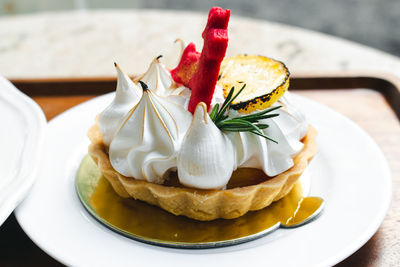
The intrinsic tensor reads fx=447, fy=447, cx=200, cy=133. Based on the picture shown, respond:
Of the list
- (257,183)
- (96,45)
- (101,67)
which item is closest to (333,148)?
(257,183)

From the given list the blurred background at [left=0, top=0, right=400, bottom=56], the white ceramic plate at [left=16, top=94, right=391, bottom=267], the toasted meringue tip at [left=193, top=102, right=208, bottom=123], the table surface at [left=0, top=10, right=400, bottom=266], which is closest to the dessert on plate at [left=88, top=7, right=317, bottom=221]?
the toasted meringue tip at [left=193, top=102, right=208, bottom=123]

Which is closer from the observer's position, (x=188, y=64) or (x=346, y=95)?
(x=188, y=64)

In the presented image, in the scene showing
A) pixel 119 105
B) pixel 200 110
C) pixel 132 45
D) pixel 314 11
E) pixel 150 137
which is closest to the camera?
pixel 200 110

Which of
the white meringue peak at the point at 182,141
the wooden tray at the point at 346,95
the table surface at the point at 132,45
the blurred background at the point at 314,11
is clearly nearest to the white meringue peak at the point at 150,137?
the white meringue peak at the point at 182,141

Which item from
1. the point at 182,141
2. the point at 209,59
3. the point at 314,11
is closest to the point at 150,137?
the point at 182,141

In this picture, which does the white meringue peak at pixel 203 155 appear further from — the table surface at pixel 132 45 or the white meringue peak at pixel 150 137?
the table surface at pixel 132 45

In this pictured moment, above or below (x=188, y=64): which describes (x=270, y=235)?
below

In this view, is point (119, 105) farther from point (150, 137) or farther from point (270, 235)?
point (270, 235)

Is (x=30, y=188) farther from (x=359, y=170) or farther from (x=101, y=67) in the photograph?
(x=101, y=67)
